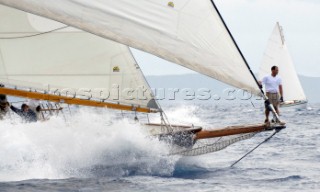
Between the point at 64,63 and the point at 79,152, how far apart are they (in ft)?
6.87

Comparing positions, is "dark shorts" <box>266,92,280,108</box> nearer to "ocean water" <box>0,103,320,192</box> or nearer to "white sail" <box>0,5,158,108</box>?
"ocean water" <box>0,103,320,192</box>

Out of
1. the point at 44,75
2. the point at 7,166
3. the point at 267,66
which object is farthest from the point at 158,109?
the point at 267,66

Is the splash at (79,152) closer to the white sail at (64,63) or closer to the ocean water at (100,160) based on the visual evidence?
the ocean water at (100,160)

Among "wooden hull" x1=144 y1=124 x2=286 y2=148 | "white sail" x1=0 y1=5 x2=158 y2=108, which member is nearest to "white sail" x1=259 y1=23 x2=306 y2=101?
"white sail" x1=0 y1=5 x2=158 y2=108

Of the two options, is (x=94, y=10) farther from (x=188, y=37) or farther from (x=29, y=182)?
(x=29, y=182)

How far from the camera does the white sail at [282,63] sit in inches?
2120

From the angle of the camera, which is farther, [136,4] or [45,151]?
[45,151]

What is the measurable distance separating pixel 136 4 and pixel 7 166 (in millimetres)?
5591

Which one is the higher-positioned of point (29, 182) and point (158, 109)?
point (158, 109)

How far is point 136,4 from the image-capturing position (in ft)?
41.0

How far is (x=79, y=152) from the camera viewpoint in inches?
613

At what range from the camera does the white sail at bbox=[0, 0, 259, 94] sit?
1252 centimetres

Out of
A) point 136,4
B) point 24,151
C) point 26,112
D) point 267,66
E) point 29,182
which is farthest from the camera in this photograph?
point 267,66

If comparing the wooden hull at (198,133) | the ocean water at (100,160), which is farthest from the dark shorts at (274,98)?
the ocean water at (100,160)
